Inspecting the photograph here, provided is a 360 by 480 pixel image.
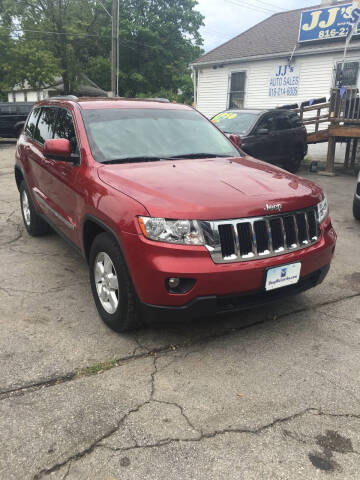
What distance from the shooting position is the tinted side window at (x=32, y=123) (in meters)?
5.24

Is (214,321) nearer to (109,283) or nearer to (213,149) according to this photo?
(109,283)

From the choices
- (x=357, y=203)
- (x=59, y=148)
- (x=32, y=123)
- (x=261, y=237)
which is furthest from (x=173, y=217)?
(x=357, y=203)

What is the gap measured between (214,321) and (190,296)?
33.5 inches

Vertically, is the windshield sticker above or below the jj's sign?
A: below

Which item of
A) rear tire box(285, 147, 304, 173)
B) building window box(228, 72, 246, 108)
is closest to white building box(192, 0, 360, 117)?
building window box(228, 72, 246, 108)

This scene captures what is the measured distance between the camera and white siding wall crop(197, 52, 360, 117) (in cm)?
1413

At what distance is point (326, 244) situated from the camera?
127 inches

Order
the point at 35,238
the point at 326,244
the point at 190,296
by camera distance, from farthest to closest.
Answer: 1. the point at 35,238
2. the point at 326,244
3. the point at 190,296

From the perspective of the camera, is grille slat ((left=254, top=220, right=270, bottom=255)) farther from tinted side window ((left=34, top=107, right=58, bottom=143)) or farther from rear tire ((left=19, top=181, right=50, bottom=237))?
rear tire ((left=19, top=181, right=50, bottom=237))

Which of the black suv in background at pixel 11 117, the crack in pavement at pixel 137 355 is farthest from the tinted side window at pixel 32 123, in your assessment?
the black suv in background at pixel 11 117

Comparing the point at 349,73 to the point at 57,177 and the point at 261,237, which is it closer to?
the point at 57,177

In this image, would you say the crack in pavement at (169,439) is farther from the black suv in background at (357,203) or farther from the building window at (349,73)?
the building window at (349,73)

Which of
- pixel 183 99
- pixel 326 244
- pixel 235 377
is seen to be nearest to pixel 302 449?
pixel 235 377

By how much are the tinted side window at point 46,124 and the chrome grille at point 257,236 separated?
2.67 meters
